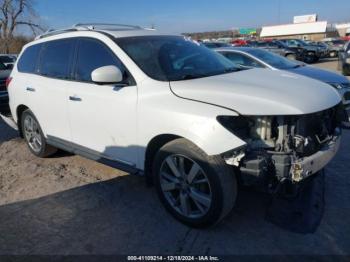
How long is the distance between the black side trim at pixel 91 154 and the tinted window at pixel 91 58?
0.90m

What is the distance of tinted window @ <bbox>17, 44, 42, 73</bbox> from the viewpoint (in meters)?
5.60

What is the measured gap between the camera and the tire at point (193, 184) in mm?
3232

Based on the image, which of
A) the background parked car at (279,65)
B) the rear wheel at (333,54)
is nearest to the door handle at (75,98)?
the background parked car at (279,65)

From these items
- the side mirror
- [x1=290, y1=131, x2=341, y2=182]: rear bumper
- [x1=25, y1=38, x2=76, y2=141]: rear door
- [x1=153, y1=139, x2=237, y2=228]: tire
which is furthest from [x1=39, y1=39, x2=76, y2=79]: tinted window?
[x1=290, y1=131, x2=341, y2=182]: rear bumper

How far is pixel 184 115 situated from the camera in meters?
3.34

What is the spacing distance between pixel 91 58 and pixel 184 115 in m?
1.70

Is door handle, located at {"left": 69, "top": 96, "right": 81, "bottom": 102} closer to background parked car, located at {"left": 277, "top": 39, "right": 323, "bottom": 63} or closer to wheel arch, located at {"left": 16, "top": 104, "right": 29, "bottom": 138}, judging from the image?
wheel arch, located at {"left": 16, "top": 104, "right": 29, "bottom": 138}

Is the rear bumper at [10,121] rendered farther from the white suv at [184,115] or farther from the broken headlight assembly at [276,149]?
the broken headlight assembly at [276,149]

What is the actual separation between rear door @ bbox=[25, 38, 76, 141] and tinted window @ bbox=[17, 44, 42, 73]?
0.54 ft

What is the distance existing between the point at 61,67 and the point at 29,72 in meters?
1.04

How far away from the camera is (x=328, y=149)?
3484 mm

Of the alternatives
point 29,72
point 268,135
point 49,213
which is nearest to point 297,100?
point 268,135

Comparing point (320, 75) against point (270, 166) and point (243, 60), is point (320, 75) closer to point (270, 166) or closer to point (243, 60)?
point (243, 60)

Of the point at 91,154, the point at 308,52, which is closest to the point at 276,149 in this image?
the point at 91,154
